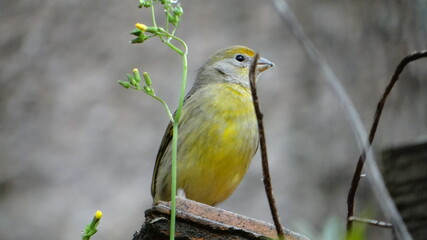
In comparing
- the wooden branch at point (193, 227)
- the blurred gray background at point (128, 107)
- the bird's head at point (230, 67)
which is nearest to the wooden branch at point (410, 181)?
the wooden branch at point (193, 227)

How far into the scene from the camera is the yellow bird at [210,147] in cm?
378

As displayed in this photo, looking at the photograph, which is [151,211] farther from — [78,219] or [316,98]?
[316,98]

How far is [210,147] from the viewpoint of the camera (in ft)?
12.5

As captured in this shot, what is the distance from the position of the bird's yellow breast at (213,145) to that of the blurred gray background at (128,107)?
4.09m

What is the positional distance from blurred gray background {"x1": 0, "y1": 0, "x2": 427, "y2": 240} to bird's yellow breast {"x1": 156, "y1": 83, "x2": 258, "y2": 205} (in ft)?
13.4

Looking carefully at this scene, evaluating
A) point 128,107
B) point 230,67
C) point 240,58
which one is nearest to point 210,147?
point 230,67

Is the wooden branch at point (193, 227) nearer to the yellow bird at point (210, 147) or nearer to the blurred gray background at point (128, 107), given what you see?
the yellow bird at point (210, 147)

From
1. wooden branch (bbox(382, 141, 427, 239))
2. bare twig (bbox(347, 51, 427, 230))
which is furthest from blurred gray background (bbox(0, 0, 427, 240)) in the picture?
bare twig (bbox(347, 51, 427, 230))

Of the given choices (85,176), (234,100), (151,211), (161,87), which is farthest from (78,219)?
(151,211)

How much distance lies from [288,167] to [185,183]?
500 centimetres

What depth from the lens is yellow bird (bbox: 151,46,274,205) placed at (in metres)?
3.78

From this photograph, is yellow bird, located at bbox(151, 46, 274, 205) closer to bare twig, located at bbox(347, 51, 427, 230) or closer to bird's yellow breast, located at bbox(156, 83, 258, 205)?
bird's yellow breast, located at bbox(156, 83, 258, 205)

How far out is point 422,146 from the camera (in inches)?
125

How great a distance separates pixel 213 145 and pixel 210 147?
17 millimetres
